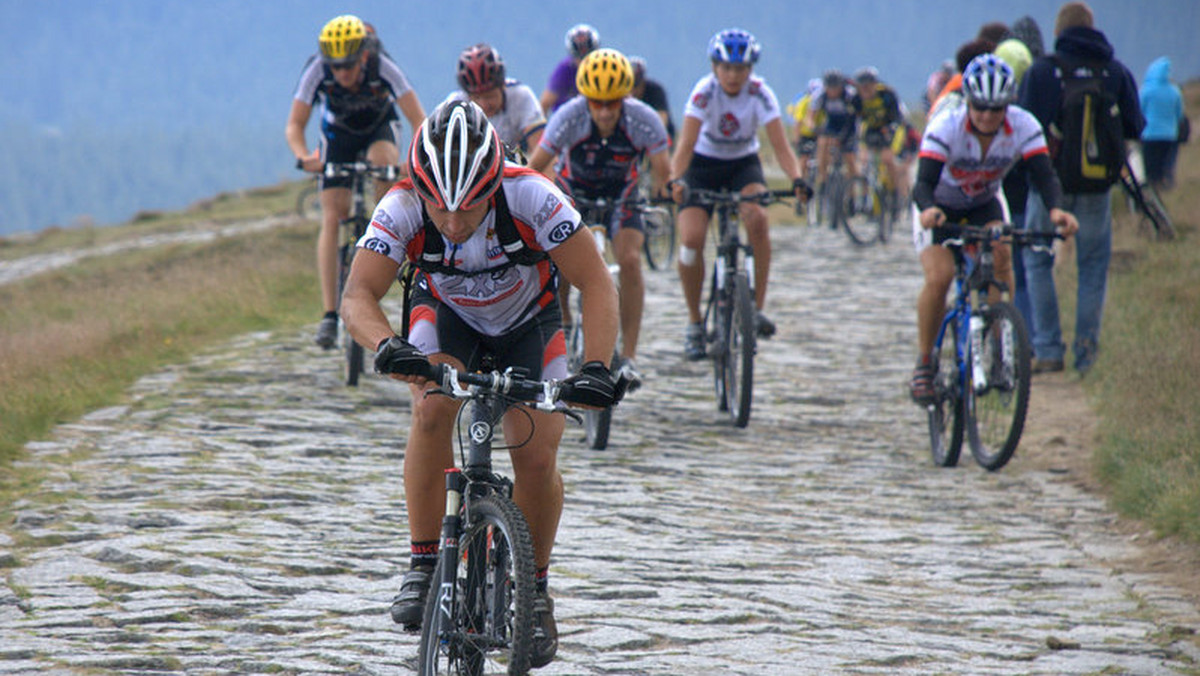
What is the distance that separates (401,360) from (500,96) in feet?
20.3

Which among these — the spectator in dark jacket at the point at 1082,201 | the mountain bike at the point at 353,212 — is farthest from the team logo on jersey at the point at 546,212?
the spectator in dark jacket at the point at 1082,201

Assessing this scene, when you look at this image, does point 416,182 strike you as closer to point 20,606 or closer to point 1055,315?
point 20,606

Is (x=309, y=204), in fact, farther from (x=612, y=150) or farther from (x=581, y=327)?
(x=581, y=327)

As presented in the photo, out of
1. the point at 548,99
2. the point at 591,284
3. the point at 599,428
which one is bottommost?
the point at 599,428

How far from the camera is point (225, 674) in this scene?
5555mm

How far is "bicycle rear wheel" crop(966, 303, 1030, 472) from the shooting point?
9.24 m

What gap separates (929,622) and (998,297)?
3.97 meters

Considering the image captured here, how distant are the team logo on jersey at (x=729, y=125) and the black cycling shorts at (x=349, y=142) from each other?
2689mm

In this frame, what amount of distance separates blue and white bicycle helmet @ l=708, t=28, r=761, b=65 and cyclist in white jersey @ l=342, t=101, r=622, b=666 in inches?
240

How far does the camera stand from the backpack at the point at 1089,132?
11758 millimetres

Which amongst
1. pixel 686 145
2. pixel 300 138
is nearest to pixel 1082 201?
pixel 686 145

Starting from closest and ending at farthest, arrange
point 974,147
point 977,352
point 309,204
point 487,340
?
point 487,340, point 977,352, point 974,147, point 309,204

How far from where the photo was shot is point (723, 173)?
1184 centimetres

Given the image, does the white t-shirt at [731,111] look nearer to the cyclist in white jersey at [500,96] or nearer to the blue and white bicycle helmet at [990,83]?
the cyclist in white jersey at [500,96]
